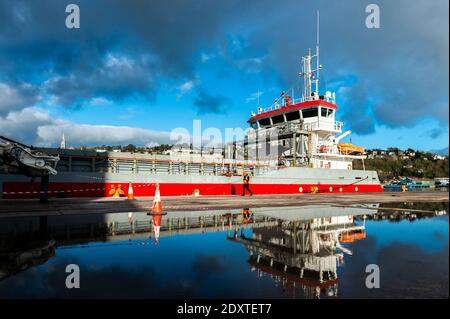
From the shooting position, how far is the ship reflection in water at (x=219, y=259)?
346cm

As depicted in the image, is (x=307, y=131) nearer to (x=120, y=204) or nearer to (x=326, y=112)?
(x=326, y=112)

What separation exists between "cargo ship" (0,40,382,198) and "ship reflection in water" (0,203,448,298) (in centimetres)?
1028

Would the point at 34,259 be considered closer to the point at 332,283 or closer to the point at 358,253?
the point at 332,283

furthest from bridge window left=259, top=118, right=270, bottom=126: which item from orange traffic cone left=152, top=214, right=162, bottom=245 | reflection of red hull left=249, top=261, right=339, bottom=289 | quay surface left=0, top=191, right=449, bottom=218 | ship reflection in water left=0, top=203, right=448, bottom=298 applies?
reflection of red hull left=249, top=261, right=339, bottom=289

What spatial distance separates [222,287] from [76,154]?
18992mm

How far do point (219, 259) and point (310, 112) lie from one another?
28951 millimetres

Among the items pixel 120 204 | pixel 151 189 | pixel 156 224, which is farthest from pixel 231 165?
pixel 156 224

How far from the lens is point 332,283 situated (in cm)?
371

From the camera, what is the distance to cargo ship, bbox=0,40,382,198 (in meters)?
17.7

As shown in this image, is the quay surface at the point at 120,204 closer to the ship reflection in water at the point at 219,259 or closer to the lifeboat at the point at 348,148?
the ship reflection in water at the point at 219,259

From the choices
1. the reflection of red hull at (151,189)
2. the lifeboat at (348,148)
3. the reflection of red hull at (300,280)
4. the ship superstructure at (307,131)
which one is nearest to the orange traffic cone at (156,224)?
the reflection of red hull at (300,280)

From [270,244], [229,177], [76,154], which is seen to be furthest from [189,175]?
[270,244]

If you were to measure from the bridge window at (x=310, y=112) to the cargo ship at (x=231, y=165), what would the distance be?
10cm

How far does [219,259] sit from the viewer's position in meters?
4.82
